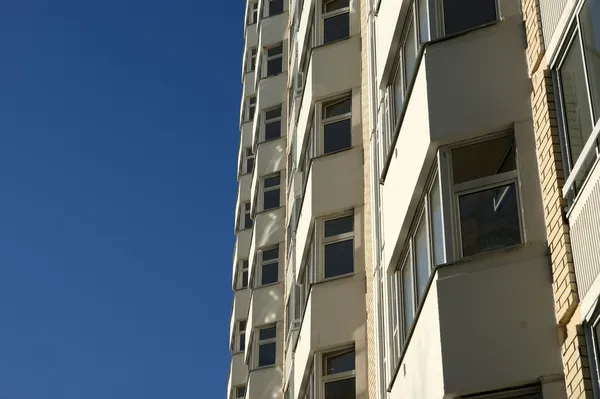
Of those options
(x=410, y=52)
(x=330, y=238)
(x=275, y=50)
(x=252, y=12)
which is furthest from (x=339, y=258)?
(x=252, y=12)

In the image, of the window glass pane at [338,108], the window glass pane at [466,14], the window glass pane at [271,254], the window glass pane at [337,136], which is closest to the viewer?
the window glass pane at [466,14]

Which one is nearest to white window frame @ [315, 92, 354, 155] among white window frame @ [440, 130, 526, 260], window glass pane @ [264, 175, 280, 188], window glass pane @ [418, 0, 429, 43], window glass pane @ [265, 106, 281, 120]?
window glass pane @ [418, 0, 429, 43]

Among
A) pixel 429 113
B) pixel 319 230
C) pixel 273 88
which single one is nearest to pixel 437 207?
pixel 429 113

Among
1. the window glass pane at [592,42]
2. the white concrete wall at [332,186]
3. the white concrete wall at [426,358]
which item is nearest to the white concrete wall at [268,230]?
the white concrete wall at [332,186]

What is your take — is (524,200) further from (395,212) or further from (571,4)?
(395,212)

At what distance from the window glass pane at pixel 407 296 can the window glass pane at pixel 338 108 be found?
279 inches

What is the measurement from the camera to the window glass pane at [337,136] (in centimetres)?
1989

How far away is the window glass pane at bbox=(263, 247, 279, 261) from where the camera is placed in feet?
97.7

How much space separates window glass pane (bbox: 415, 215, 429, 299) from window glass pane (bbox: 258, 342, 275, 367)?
15892 mm

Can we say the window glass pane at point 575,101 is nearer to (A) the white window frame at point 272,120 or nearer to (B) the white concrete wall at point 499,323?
(B) the white concrete wall at point 499,323

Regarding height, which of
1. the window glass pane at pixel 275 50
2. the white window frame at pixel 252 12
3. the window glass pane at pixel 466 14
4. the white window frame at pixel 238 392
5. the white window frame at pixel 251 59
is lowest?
the window glass pane at pixel 466 14

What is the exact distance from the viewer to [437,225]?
11.8 m

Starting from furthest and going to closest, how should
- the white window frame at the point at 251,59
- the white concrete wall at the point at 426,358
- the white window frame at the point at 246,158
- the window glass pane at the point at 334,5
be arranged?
the white window frame at the point at 251,59 < the white window frame at the point at 246,158 < the window glass pane at the point at 334,5 < the white concrete wall at the point at 426,358

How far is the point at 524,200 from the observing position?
1074cm
